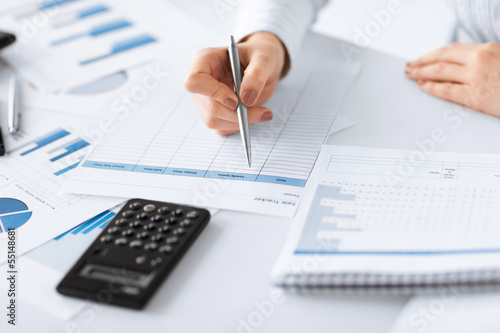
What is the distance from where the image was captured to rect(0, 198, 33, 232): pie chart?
59 centimetres

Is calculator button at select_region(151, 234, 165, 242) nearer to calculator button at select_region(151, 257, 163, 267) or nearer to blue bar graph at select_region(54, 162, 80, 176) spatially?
calculator button at select_region(151, 257, 163, 267)

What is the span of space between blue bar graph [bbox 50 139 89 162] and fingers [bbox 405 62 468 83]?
51 cm

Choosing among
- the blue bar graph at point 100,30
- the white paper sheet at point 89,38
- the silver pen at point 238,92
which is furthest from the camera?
the blue bar graph at point 100,30

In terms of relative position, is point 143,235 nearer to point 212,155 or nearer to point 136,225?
point 136,225

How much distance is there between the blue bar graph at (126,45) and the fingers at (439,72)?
50 cm

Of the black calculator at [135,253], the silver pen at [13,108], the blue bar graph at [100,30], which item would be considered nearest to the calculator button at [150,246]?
the black calculator at [135,253]

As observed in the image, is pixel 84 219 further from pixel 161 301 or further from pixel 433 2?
pixel 433 2

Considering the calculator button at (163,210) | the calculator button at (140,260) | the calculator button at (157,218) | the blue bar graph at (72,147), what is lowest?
the calculator button at (140,260)

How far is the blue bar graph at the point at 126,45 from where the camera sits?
3.14 feet

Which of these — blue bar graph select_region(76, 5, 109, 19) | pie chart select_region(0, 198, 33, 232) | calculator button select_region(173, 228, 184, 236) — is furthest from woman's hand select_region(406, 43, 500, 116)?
blue bar graph select_region(76, 5, 109, 19)

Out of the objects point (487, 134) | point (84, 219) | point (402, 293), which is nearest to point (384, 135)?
point (487, 134)

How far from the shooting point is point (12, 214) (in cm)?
60

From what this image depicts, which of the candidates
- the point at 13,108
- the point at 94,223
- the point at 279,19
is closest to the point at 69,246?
the point at 94,223

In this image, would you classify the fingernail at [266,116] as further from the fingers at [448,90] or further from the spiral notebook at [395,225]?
the fingers at [448,90]
